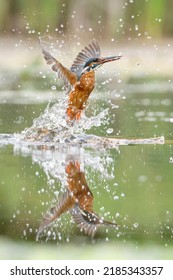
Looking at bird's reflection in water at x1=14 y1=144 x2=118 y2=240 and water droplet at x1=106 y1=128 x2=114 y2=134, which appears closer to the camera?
bird's reflection in water at x1=14 y1=144 x2=118 y2=240

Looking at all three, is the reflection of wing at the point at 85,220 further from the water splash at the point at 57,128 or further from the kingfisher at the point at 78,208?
the water splash at the point at 57,128

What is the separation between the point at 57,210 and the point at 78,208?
0.11 m

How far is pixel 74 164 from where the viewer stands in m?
6.09

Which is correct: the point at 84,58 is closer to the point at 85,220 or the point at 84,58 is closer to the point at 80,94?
the point at 80,94

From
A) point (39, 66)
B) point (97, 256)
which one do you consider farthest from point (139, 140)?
point (39, 66)

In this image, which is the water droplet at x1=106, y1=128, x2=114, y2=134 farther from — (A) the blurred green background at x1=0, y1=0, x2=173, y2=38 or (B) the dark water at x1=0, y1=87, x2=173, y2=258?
(A) the blurred green background at x1=0, y1=0, x2=173, y2=38

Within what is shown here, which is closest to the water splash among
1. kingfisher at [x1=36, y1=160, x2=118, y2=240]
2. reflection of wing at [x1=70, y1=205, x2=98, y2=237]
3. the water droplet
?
the water droplet

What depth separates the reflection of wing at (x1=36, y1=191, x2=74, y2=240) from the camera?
4787 millimetres

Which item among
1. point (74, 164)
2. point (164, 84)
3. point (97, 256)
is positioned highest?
point (164, 84)

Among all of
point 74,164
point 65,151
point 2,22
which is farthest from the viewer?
point 2,22

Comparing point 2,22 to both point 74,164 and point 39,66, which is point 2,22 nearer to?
point 39,66

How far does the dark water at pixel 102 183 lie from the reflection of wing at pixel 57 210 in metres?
0.03

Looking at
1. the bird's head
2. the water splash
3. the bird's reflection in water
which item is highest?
the bird's head

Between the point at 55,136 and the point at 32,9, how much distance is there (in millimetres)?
4964
